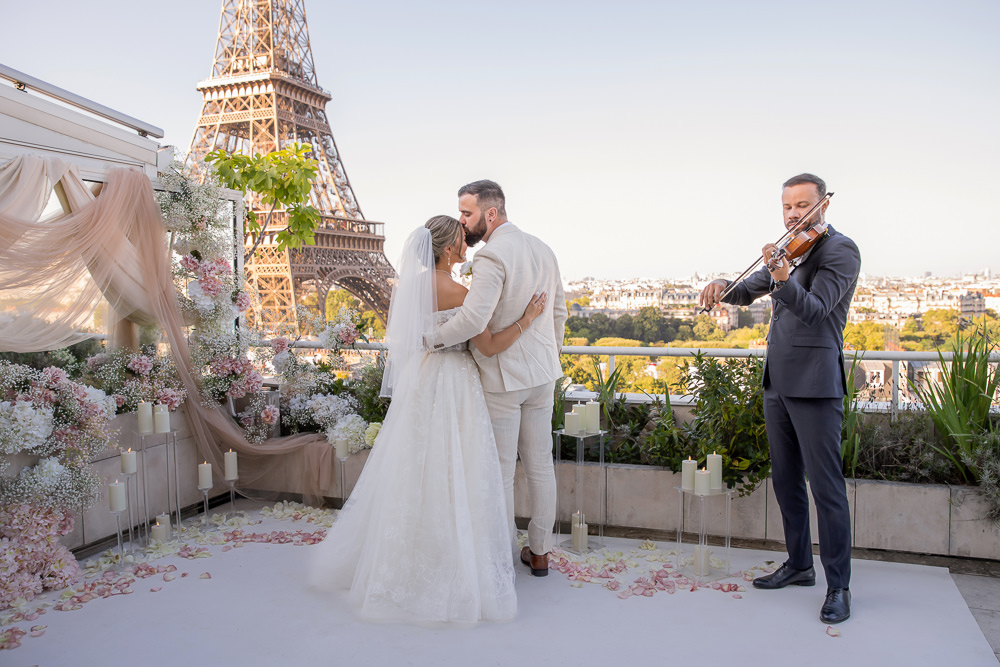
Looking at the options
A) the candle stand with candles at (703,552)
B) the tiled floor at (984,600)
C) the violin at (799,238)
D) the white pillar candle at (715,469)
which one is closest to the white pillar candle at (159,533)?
the candle stand with candles at (703,552)

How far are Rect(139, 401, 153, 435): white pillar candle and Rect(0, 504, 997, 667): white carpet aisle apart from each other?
0.61m

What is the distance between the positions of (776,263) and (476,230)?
0.97m

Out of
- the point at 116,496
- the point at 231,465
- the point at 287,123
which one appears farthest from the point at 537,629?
the point at 287,123

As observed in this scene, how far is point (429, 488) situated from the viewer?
6.88ft

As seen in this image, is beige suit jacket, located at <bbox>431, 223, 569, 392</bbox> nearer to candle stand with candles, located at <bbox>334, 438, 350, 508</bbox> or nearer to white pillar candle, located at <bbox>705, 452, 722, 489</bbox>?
white pillar candle, located at <bbox>705, 452, 722, 489</bbox>

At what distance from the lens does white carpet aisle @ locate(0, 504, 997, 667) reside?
70.6 inches

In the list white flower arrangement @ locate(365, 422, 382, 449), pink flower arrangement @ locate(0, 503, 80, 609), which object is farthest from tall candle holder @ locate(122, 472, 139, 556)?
white flower arrangement @ locate(365, 422, 382, 449)

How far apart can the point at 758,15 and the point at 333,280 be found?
8.31m

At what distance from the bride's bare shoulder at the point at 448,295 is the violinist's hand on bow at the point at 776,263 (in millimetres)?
943

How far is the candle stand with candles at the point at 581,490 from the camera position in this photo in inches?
102

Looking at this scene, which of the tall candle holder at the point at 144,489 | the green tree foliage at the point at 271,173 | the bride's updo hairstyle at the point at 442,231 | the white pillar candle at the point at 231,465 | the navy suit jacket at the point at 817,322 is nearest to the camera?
the navy suit jacket at the point at 817,322

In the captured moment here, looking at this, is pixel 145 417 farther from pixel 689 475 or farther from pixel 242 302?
pixel 689 475

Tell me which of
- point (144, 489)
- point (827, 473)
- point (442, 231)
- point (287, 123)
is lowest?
point (144, 489)

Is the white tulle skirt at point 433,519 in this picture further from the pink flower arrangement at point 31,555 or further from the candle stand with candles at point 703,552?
the pink flower arrangement at point 31,555
